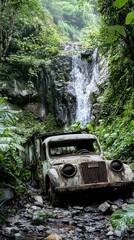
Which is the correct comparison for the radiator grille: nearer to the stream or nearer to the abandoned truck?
the abandoned truck

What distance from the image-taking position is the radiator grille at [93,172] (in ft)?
19.4

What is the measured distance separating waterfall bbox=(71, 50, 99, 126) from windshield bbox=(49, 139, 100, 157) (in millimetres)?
12730

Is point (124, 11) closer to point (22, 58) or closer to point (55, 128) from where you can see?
point (22, 58)

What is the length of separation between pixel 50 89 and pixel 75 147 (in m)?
17.7

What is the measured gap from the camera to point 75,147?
25.4 feet

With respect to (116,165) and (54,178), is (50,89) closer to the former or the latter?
(116,165)

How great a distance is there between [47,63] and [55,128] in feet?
18.9

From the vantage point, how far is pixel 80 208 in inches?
222

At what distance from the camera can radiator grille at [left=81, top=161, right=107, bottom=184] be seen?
5920 mm

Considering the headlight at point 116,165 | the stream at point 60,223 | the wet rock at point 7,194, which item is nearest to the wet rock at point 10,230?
the stream at point 60,223

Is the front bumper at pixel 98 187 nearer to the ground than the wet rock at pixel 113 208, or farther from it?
farther from it

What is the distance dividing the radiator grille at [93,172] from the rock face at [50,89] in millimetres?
16646

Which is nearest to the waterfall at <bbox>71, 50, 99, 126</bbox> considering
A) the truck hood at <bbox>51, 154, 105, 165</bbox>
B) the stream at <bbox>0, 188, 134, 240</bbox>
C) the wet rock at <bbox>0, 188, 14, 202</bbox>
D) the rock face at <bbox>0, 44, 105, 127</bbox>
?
the rock face at <bbox>0, 44, 105, 127</bbox>

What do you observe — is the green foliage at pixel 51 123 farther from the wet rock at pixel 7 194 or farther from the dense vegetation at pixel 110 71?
the wet rock at pixel 7 194
